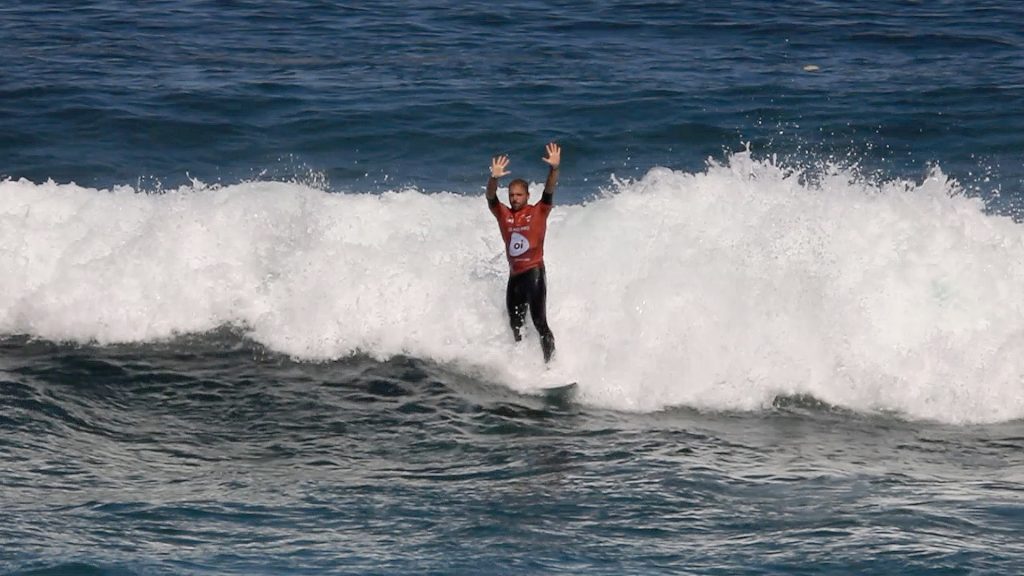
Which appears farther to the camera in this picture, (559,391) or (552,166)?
(559,391)

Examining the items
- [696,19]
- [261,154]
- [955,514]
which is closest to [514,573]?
[955,514]

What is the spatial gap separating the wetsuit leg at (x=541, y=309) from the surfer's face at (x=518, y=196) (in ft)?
1.92

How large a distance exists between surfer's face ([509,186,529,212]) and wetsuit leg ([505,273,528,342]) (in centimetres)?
62

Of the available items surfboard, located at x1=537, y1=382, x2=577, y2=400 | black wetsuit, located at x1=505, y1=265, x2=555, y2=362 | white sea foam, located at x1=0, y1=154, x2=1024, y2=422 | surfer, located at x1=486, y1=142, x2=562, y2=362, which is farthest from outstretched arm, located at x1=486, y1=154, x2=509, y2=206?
surfboard, located at x1=537, y1=382, x2=577, y2=400

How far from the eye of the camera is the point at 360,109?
1925 cm

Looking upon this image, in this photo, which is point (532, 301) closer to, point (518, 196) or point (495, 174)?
point (518, 196)

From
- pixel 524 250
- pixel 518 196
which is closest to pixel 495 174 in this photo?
pixel 518 196

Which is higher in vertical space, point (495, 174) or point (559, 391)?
point (495, 174)

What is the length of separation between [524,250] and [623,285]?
1414mm

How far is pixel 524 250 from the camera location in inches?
471

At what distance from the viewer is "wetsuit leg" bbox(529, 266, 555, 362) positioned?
12.0m

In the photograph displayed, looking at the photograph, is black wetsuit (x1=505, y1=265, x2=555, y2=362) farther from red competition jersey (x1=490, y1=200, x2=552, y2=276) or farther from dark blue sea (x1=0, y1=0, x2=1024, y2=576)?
dark blue sea (x1=0, y1=0, x2=1024, y2=576)

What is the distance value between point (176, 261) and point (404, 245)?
2271 mm

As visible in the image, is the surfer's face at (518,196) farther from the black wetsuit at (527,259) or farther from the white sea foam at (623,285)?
the white sea foam at (623,285)
